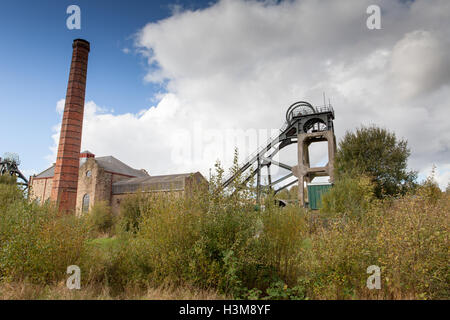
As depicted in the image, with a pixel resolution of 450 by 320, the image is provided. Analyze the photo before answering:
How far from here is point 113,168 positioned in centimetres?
3212

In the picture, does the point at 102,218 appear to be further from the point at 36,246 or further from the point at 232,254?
the point at 232,254

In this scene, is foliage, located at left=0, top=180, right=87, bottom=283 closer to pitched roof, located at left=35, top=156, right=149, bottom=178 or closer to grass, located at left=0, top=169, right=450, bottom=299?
grass, located at left=0, top=169, right=450, bottom=299

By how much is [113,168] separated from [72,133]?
12.9 meters

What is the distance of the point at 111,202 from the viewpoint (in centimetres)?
2948

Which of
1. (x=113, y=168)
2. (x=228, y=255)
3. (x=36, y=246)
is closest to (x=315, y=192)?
(x=228, y=255)

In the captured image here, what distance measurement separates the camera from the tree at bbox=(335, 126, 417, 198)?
16438 mm

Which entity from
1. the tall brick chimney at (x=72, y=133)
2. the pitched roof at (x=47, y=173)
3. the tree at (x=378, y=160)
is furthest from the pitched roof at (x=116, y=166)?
the tree at (x=378, y=160)

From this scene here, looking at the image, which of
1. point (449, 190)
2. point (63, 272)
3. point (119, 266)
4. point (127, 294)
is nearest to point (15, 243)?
point (63, 272)

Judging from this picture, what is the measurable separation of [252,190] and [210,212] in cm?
107

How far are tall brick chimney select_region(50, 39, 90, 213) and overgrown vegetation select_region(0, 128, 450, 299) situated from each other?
1440 cm

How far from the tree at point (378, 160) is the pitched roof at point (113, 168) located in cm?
2505

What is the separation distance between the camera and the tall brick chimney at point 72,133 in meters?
19.3
